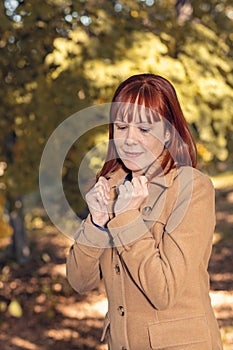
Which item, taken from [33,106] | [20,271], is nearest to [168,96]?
[33,106]

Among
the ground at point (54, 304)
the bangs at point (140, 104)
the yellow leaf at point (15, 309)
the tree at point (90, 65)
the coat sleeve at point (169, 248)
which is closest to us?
the coat sleeve at point (169, 248)

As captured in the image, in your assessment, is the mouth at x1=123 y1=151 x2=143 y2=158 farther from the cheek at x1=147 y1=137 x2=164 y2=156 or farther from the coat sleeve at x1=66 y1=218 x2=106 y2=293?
the coat sleeve at x1=66 y1=218 x2=106 y2=293

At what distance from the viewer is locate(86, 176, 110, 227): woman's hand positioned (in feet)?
6.60

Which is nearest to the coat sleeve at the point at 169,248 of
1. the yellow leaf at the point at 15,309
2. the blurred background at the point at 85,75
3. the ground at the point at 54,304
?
the blurred background at the point at 85,75

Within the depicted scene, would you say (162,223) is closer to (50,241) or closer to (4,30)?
(4,30)

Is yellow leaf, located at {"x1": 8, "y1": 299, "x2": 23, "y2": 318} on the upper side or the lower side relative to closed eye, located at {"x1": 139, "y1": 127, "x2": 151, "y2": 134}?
lower

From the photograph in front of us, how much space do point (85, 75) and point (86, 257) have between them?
340cm

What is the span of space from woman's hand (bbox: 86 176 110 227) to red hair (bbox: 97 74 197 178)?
215mm

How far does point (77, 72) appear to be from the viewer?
5.35m

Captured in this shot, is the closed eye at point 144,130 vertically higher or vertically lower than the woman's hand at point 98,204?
higher

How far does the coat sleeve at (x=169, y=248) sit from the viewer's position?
6.16 feet

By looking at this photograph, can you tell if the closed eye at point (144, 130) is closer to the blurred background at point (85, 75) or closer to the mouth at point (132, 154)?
the mouth at point (132, 154)

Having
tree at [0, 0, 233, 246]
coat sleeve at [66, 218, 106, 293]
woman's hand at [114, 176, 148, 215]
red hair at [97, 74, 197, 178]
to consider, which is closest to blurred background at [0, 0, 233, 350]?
tree at [0, 0, 233, 246]

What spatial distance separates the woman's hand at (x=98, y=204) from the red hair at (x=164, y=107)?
215 millimetres
